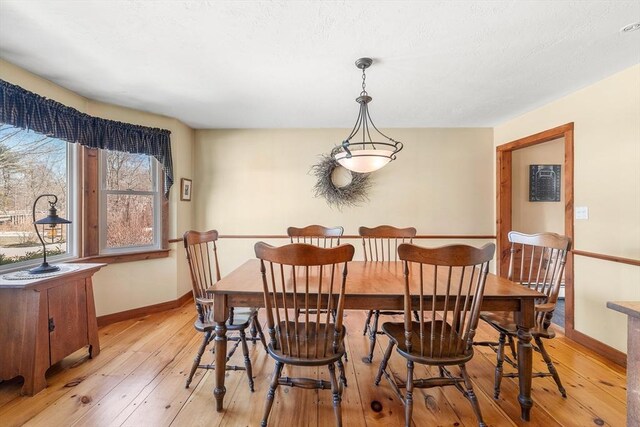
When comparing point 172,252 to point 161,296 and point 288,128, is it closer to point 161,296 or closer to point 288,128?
point 161,296

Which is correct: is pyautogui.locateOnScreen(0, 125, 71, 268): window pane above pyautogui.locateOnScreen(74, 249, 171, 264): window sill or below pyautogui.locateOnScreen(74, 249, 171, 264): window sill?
above

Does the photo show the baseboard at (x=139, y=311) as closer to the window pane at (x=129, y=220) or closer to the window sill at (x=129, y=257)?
the window sill at (x=129, y=257)

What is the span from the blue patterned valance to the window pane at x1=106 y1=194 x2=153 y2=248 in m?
0.31

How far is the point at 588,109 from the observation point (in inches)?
97.2

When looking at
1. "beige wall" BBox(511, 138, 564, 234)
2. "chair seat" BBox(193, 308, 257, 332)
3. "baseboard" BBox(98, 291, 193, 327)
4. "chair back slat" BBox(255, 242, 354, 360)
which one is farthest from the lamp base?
"beige wall" BBox(511, 138, 564, 234)

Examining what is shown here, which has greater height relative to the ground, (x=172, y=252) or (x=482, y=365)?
(x=172, y=252)

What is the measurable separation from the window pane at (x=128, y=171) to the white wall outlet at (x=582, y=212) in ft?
14.1

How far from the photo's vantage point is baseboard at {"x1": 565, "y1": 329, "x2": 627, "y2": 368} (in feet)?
7.16

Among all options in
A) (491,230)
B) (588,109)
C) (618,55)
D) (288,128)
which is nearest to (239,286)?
(288,128)

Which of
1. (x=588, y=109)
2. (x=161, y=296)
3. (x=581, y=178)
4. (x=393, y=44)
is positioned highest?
(x=393, y=44)

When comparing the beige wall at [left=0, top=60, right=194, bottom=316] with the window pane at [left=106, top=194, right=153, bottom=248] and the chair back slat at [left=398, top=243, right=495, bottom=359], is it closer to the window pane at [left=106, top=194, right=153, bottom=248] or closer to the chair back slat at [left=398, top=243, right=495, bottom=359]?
the window pane at [left=106, top=194, right=153, bottom=248]

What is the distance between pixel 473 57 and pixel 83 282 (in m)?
3.38

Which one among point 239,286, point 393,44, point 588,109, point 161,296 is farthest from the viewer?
point 161,296

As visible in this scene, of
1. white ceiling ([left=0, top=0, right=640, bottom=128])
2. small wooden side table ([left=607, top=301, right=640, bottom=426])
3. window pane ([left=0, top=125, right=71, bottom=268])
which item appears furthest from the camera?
window pane ([left=0, top=125, right=71, bottom=268])
